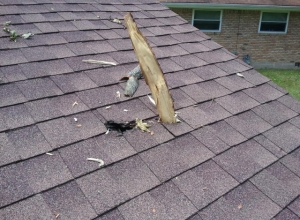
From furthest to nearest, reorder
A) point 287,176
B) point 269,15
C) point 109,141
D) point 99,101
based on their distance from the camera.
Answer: point 269,15
point 99,101
point 287,176
point 109,141

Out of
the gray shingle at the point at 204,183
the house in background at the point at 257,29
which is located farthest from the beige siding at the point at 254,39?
the gray shingle at the point at 204,183

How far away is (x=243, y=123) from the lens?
9.78 feet

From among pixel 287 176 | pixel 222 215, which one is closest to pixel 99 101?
pixel 222 215

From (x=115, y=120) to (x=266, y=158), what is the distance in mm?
1279

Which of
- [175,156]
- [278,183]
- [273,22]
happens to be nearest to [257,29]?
[273,22]

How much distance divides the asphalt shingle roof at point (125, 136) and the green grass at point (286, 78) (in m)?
9.71

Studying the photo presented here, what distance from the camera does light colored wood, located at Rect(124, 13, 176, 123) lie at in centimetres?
265

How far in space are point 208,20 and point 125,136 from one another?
13041mm

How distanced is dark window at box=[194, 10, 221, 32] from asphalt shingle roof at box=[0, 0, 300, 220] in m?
10.8

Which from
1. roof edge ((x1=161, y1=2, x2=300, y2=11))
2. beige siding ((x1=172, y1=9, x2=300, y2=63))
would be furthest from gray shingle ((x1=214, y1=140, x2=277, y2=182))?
beige siding ((x1=172, y1=9, x2=300, y2=63))

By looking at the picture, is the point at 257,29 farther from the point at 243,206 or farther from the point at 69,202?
the point at 69,202

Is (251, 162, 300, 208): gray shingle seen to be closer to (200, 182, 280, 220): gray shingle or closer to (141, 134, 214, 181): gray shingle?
(200, 182, 280, 220): gray shingle

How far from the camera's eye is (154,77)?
8.96 feet

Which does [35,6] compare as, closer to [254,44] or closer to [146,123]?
[146,123]
